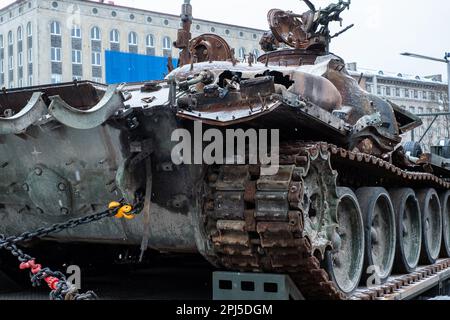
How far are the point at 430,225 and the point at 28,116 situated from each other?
20.7 feet

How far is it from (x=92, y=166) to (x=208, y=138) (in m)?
1.13

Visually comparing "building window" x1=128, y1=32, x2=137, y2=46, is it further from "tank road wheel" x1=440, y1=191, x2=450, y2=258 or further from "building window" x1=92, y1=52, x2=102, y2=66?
"tank road wheel" x1=440, y1=191, x2=450, y2=258

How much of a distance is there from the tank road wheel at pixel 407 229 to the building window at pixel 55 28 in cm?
2053

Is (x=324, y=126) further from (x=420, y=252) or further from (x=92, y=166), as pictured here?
(x=420, y=252)

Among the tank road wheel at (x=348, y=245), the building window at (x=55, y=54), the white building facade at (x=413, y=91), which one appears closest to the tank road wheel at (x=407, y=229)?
the tank road wheel at (x=348, y=245)

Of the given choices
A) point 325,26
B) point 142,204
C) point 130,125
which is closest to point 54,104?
point 130,125

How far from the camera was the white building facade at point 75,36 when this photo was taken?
2686cm

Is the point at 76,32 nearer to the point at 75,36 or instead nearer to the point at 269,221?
the point at 75,36

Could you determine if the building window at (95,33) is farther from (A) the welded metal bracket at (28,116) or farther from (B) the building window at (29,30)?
(A) the welded metal bracket at (28,116)

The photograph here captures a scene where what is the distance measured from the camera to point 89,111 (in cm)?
584

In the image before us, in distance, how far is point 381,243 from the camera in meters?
8.39

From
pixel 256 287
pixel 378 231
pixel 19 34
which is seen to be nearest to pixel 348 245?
pixel 378 231
